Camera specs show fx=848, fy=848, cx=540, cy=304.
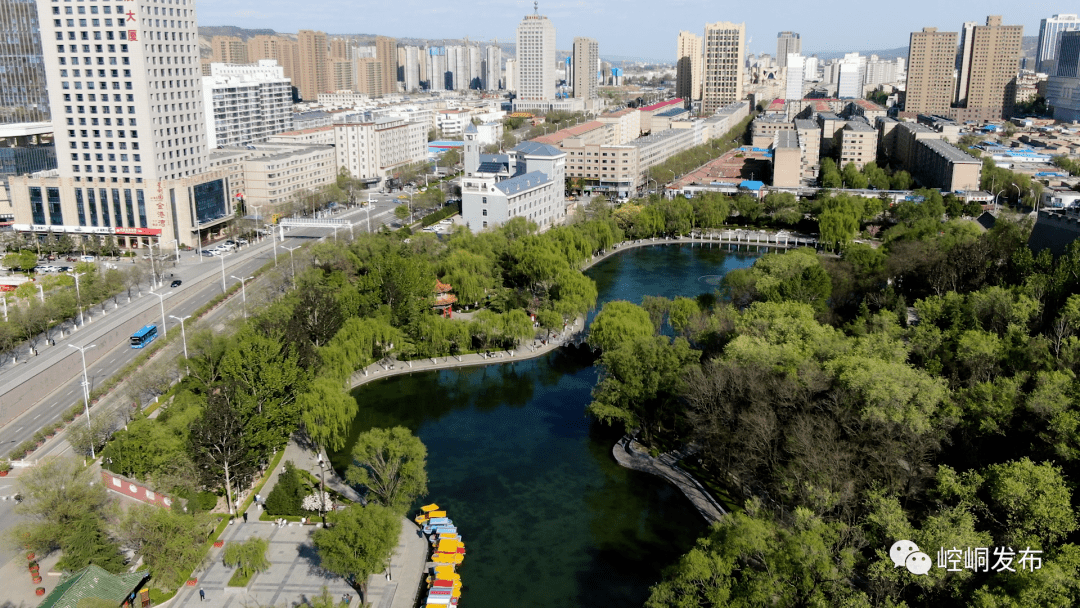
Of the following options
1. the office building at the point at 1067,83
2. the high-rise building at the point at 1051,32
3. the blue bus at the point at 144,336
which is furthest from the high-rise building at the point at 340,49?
the high-rise building at the point at 1051,32

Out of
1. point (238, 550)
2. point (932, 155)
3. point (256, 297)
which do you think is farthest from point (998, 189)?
point (238, 550)

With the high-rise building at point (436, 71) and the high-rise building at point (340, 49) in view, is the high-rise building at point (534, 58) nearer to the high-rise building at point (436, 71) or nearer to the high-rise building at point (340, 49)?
the high-rise building at point (340, 49)

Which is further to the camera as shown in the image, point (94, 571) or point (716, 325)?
point (716, 325)

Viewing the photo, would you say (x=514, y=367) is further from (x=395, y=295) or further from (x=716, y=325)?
(x=716, y=325)

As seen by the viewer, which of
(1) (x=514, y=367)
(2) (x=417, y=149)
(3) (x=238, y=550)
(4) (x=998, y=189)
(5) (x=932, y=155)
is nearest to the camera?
(3) (x=238, y=550)

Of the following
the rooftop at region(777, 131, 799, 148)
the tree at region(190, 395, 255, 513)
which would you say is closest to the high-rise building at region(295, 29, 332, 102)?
the rooftop at region(777, 131, 799, 148)

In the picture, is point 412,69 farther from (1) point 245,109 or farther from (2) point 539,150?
(2) point 539,150
